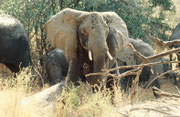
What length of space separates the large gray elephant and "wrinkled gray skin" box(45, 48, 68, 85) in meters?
1.43

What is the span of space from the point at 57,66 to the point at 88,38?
2.46 metres

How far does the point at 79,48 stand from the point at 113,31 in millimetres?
628

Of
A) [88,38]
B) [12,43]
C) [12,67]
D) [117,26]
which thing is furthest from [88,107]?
[12,67]

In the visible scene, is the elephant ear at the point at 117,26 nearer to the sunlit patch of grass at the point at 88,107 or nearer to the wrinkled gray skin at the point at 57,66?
the sunlit patch of grass at the point at 88,107

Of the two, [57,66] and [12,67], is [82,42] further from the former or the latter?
[12,67]

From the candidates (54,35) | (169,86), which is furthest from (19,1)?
(169,86)

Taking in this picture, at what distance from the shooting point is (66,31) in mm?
5441

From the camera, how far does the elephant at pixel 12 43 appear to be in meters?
6.69

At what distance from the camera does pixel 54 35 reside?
575cm

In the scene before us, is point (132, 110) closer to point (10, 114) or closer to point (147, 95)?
point (10, 114)

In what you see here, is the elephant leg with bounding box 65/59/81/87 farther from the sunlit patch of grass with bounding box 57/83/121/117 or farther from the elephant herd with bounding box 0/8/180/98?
the sunlit patch of grass with bounding box 57/83/121/117

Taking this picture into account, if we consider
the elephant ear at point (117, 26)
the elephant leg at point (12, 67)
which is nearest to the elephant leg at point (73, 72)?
the elephant ear at point (117, 26)

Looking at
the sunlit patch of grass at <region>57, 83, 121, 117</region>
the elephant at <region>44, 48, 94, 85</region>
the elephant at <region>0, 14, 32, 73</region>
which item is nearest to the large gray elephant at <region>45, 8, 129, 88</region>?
the sunlit patch of grass at <region>57, 83, 121, 117</region>

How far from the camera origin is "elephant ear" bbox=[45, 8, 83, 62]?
209 inches
